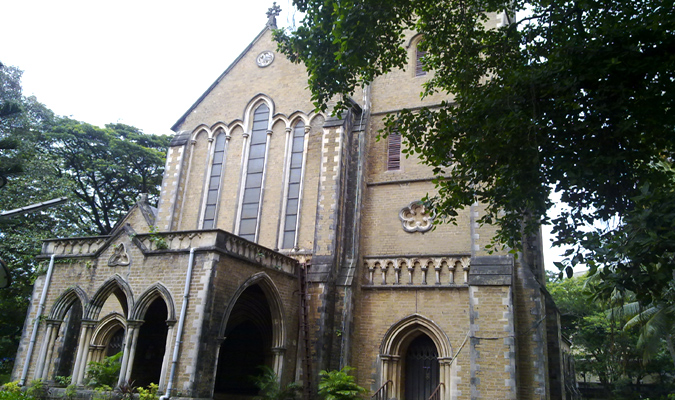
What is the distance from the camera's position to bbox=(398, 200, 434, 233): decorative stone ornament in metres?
17.0

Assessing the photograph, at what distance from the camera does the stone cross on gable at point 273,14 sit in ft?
70.1

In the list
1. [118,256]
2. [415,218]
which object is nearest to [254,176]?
[415,218]

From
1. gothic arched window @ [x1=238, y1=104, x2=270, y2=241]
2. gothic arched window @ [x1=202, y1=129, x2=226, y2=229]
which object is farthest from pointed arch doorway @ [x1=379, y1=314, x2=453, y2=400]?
gothic arched window @ [x1=202, y1=129, x2=226, y2=229]

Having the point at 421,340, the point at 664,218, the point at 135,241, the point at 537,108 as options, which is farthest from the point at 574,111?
the point at 135,241

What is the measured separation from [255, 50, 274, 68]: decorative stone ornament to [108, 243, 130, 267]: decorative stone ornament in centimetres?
984

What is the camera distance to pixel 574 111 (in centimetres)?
972

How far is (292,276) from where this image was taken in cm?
1585

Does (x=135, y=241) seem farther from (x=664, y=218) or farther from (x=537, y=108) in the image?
(x=664, y=218)

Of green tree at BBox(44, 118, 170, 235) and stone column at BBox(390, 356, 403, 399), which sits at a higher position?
green tree at BBox(44, 118, 170, 235)

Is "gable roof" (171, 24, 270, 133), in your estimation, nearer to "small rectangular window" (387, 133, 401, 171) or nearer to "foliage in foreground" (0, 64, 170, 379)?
"foliage in foreground" (0, 64, 170, 379)

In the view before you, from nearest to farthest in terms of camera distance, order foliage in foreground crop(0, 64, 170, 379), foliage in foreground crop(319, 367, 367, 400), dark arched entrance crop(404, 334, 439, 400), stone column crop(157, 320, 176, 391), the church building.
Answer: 1. stone column crop(157, 320, 176, 391)
2. the church building
3. foliage in foreground crop(319, 367, 367, 400)
4. dark arched entrance crop(404, 334, 439, 400)
5. foliage in foreground crop(0, 64, 170, 379)

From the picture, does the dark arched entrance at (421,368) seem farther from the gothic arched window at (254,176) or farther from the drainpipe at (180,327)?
the drainpipe at (180,327)

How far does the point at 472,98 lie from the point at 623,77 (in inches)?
106

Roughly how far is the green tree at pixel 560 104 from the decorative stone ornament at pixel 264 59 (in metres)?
8.63
